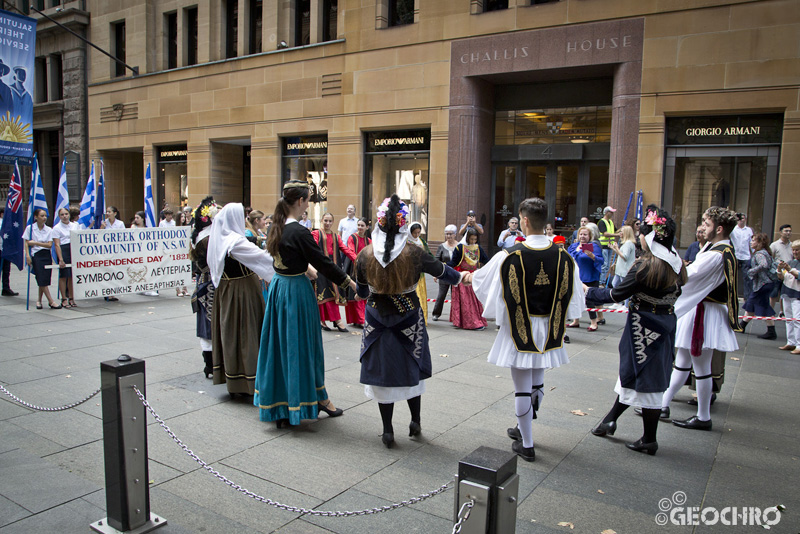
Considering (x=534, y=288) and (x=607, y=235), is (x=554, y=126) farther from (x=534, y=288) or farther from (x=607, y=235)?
(x=534, y=288)

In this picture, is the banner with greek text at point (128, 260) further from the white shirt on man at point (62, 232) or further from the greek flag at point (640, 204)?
the greek flag at point (640, 204)

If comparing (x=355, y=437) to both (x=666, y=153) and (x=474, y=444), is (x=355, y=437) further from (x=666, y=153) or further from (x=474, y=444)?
(x=666, y=153)

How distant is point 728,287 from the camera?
5.25 metres

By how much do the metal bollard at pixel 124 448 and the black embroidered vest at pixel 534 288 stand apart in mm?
2622

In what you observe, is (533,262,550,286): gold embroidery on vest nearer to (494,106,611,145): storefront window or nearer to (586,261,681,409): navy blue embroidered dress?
(586,261,681,409): navy blue embroidered dress

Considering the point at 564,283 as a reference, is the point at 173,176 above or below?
above

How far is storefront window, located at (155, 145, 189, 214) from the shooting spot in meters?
23.2

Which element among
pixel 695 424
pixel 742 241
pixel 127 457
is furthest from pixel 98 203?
pixel 742 241

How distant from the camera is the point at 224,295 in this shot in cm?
581

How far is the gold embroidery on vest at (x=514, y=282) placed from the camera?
14.6 ft

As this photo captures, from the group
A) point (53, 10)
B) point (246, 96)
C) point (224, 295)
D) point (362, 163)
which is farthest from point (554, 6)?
point (53, 10)

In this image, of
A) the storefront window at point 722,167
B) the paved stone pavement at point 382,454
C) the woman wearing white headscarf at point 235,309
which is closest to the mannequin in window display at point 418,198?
the storefront window at point 722,167

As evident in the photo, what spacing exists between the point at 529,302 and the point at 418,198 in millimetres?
13430

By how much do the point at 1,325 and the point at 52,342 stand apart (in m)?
1.80
